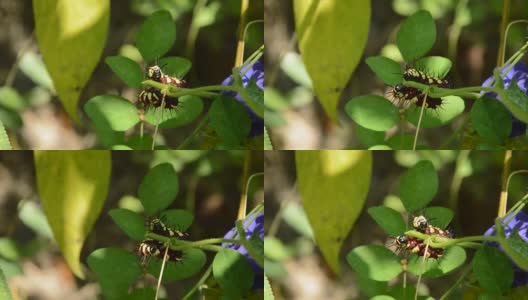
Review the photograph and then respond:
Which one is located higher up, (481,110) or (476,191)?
(481,110)

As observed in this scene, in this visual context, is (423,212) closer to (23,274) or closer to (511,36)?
(511,36)

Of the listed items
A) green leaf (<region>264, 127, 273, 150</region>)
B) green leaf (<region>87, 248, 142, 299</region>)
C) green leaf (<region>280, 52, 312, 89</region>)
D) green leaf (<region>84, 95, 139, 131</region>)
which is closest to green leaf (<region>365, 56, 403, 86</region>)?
green leaf (<region>280, 52, 312, 89</region>)

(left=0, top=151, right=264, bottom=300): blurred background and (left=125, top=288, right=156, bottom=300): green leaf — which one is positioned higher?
(left=0, top=151, right=264, bottom=300): blurred background

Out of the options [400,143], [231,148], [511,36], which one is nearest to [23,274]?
[231,148]

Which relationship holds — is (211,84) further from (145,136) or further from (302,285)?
(302,285)

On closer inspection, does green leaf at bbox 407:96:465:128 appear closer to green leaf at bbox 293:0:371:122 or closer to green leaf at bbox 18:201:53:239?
green leaf at bbox 293:0:371:122

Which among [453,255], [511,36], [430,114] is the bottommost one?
[453,255]

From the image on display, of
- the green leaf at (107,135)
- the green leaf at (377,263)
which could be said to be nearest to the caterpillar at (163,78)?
the green leaf at (107,135)
